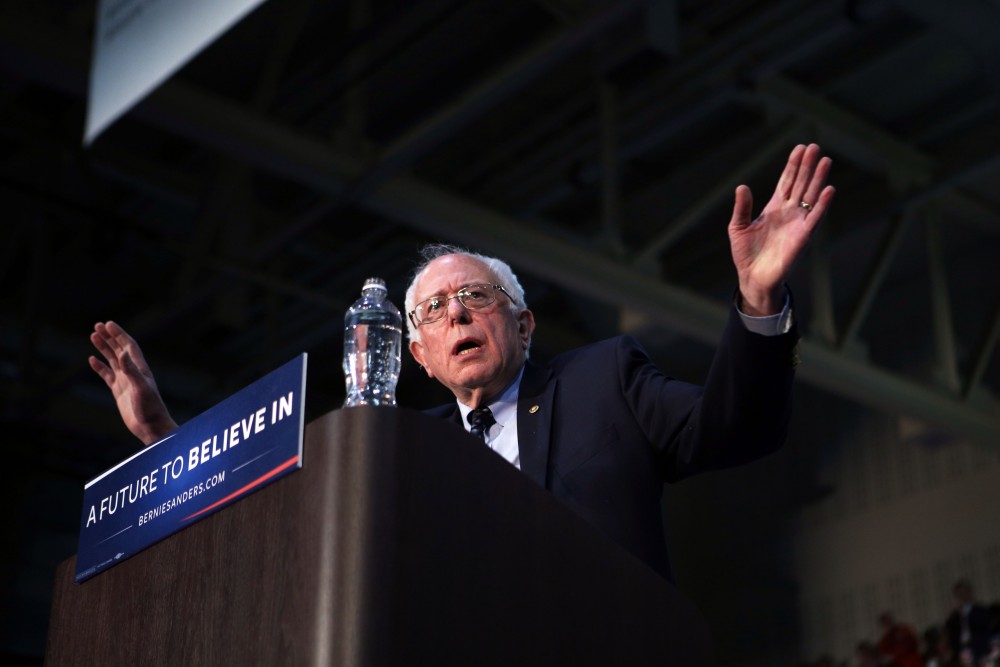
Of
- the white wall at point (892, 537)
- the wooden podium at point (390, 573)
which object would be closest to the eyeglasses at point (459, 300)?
the wooden podium at point (390, 573)

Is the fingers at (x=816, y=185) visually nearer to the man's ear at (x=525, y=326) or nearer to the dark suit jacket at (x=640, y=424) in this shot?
the dark suit jacket at (x=640, y=424)

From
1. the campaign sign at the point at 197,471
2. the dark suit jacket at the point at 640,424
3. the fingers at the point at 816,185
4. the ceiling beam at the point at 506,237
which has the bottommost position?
the campaign sign at the point at 197,471

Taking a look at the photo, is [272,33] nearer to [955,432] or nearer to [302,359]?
[955,432]

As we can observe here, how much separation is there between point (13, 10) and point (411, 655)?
14.9ft

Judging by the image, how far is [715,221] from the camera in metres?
9.59

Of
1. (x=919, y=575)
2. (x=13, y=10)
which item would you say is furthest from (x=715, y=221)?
(x=13, y=10)

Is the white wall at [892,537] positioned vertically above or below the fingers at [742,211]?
above

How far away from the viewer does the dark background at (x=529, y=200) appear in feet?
19.5

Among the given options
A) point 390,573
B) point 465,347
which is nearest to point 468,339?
point 465,347

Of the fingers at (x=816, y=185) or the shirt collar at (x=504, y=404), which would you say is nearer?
the fingers at (x=816, y=185)

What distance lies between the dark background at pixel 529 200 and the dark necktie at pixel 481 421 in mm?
3536

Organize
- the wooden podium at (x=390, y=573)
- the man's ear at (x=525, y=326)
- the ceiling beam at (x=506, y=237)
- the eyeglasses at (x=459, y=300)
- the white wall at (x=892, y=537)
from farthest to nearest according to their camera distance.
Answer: the white wall at (x=892, y=537) → the ceiling beam at (x=506, y=237) → the man's ear at (x=525, y=326) → the eyeglasses at (x=459, y=300) → the wooden podium at (x=390, y=573)

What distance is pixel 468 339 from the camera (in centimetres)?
207

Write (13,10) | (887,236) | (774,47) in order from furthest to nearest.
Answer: (887,236)
(774,47)
(13,10)
